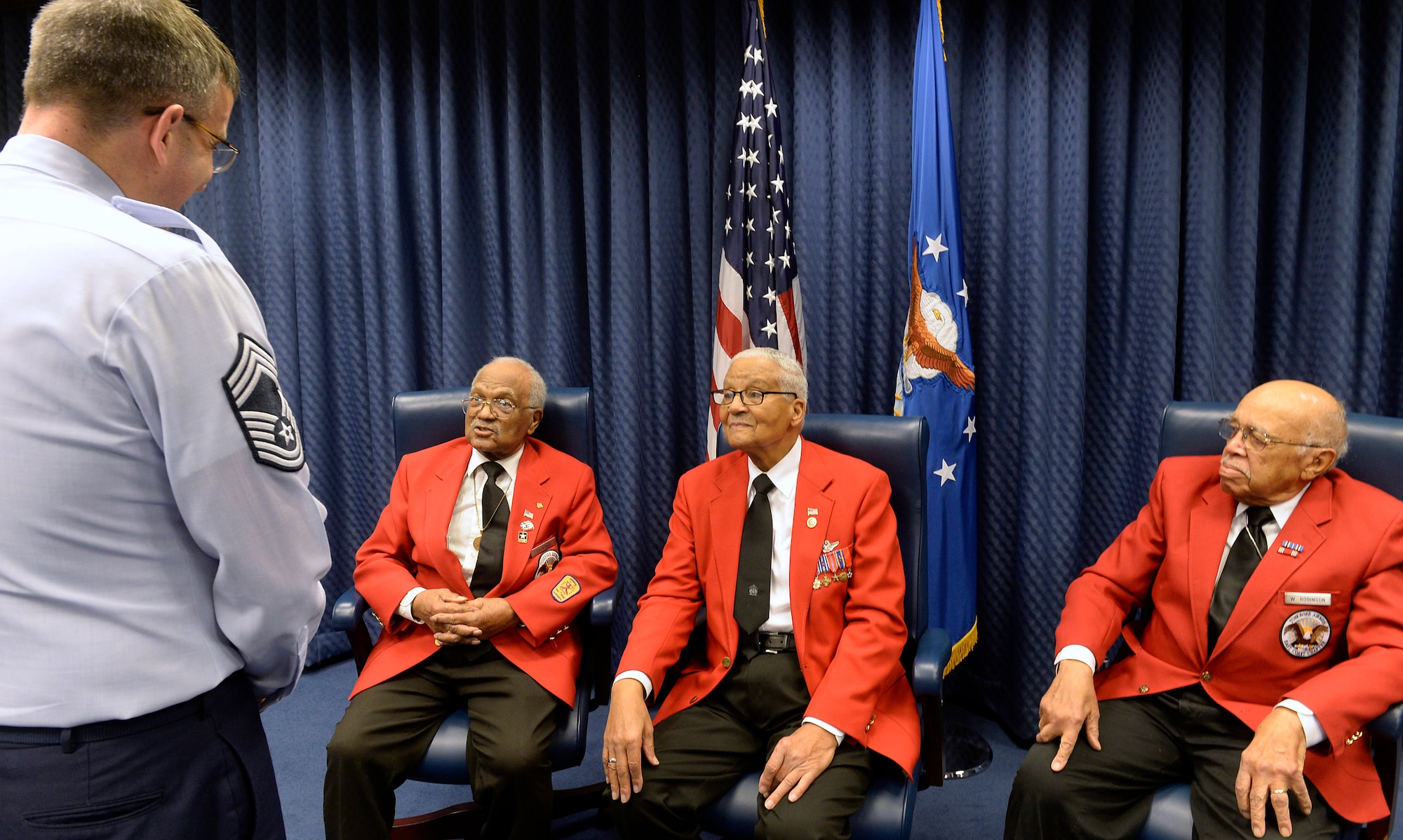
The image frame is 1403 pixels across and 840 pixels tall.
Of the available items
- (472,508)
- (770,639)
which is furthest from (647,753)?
(472,508)

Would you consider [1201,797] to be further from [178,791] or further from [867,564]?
[178,791]

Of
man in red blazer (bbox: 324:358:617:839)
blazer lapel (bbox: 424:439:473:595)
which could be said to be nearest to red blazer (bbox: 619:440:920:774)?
man in red blazer (bbox: 324:358:617:839)

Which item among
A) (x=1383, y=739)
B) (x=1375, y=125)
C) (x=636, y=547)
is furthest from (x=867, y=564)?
(x=1375, y=125)

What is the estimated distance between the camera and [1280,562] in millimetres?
1680

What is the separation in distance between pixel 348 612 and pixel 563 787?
A: 89cm

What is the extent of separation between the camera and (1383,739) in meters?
1.54

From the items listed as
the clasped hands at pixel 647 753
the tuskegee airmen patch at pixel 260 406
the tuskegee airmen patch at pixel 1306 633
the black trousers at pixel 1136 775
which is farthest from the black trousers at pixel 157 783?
the tuskegee airmen patch at pixel 1306 633

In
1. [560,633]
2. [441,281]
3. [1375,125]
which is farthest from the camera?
[441,281]

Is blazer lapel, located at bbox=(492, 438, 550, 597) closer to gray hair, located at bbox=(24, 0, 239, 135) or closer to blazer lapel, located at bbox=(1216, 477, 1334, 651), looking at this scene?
gray hair, located at bbox=(24, 0, 239, 135)

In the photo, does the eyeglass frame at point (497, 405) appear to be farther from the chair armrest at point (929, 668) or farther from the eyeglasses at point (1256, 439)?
the eyeglasses at point (1256, 439)

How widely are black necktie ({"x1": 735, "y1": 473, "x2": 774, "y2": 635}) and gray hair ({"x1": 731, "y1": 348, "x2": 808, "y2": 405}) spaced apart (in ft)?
0.71

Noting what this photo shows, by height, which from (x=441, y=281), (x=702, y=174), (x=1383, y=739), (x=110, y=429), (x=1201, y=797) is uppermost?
(x=702, y=174)

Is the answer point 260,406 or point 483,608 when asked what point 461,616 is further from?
point 260,406

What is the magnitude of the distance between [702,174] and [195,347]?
223cm
